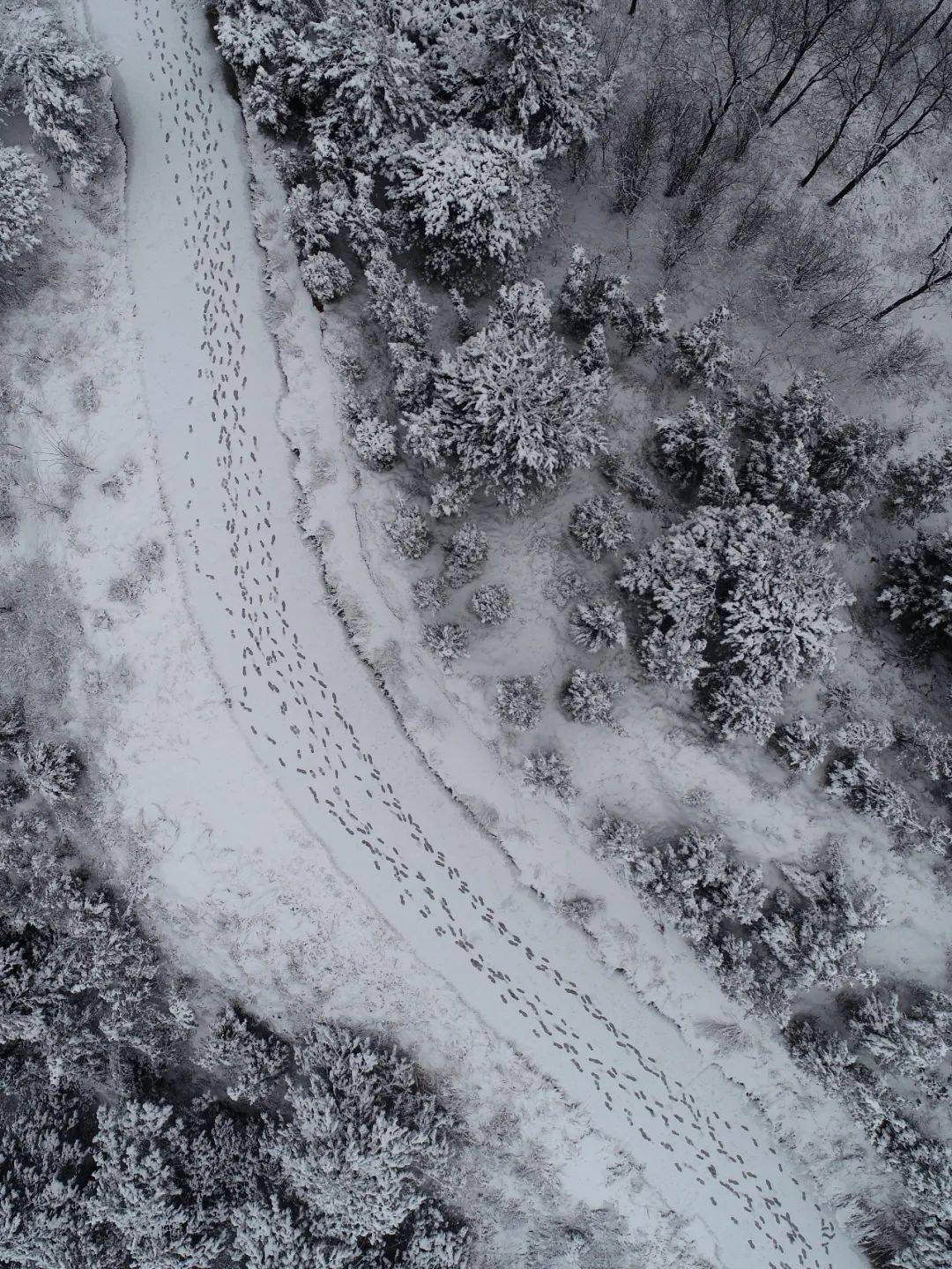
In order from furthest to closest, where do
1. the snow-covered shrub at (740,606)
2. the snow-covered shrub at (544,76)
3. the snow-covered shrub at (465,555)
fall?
the snow-covered shrub at (465,555) → the snow-covered shrub at (740,606) → the snow-covered shrub at (544,76)

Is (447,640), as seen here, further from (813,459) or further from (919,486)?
(919,486)

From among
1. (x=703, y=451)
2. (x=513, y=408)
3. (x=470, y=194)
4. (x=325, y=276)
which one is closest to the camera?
(x=513, y=408)

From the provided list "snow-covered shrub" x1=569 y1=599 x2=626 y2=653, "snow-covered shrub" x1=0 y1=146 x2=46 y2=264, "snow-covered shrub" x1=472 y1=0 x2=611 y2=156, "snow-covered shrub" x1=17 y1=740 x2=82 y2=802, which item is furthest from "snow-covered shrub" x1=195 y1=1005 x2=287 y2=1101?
"snow-covered shrub" x1=472 y1=0 x2=611 y2=156

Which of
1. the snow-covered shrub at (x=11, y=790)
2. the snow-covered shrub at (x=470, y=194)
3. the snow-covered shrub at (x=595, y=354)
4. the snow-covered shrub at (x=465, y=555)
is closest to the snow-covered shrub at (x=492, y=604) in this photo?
the snow-covered shrub at (x=465, y=555)

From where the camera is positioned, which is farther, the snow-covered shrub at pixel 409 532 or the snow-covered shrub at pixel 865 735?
the snow-covered shrub at pixel 409 532

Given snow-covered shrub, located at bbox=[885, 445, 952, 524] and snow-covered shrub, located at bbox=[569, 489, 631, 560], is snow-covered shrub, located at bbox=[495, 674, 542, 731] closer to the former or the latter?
snow-covered shrub, located at bbox=[569, 489, 631, 560]

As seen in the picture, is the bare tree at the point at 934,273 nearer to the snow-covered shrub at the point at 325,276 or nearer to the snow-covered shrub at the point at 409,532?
the snow-covered shrub at the point at 409,532

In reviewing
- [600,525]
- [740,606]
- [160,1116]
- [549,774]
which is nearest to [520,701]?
Result: [549,774]

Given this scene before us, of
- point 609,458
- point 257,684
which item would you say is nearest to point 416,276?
point 609,458
